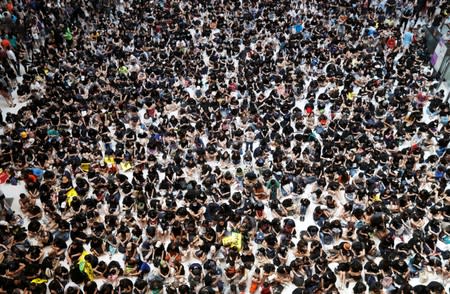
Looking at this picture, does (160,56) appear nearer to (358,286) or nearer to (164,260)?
(164,260)

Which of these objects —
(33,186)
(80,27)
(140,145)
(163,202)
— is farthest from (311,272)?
(80,27)

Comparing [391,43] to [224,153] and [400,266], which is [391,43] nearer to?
[224,153]

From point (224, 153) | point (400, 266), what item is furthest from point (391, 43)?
point (400, 266)

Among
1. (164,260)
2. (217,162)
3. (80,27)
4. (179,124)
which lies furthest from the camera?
(80,27)

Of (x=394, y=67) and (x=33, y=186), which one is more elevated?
(x=394, y=67)

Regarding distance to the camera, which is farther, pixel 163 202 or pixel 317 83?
pixel 317 83

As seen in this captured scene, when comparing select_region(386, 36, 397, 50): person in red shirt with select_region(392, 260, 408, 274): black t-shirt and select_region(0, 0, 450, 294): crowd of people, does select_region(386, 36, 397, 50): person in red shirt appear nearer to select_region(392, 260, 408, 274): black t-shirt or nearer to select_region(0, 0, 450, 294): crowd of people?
select_region(0, 0, 450, 294): crowd of people

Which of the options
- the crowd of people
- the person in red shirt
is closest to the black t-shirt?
the crowd of people

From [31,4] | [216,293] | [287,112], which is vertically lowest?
[216,293]
